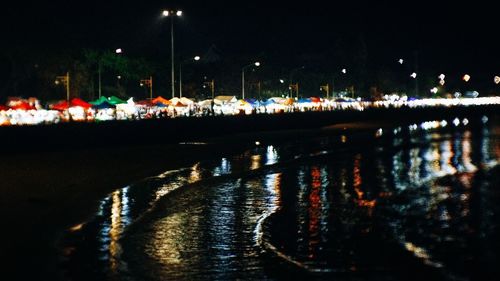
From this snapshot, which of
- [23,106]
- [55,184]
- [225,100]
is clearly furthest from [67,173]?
[225,100]

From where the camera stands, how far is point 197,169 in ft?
91.6

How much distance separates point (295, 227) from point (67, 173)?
1198cm

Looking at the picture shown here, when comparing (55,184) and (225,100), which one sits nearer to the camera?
(55,184)

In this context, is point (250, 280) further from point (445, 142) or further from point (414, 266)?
point (445, 142)

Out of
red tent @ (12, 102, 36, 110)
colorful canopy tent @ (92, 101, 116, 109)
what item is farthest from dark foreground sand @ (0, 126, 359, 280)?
colorful canopy tent @ (92, 101, 116, 109)

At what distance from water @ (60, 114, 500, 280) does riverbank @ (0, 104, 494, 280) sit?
525 mm

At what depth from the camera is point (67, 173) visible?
2491 cm

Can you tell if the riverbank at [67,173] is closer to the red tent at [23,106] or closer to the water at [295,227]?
the water at [295,227]

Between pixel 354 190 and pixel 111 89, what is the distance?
8632cm

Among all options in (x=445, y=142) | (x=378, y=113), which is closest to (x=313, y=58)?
(x=378, y=113)

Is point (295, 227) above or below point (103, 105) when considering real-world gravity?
below

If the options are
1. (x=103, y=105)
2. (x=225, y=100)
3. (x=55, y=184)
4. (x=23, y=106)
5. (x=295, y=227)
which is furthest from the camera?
(x=225, y=100)

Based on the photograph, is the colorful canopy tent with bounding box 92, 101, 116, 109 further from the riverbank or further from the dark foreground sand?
the dark foreground sand

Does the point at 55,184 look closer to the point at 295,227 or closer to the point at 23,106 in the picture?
the point at 295,227
